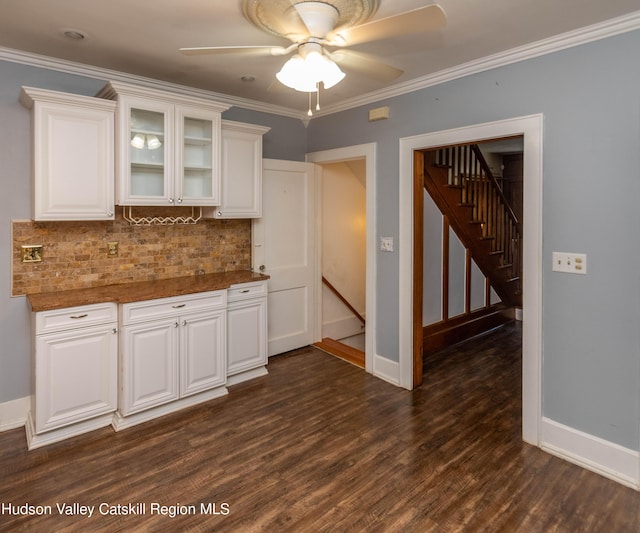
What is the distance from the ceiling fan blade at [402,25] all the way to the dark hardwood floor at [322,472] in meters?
2.28

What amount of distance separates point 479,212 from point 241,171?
10.1 ft

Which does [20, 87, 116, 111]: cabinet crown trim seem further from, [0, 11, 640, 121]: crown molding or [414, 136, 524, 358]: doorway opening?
[414, 136, 524, 358]: doorway opening

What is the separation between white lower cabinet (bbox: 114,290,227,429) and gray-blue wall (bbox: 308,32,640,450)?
2.42m

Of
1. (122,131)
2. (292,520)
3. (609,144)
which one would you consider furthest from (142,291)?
(609,144)

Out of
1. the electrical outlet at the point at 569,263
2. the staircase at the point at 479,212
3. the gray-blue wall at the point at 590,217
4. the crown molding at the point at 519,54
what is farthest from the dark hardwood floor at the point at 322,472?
the crown molding at the point at 519,54

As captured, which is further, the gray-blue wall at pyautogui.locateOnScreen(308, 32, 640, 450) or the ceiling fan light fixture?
the gray-blue wall at pyautogui.locateOnScreen(308, 32, 640, 450)

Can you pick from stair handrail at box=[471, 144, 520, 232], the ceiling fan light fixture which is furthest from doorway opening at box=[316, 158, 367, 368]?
the ceiling fan light fixture

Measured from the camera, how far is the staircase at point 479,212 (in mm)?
4410

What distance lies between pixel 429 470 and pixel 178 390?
6.21 ft

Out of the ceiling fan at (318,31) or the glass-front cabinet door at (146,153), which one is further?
the glass-front cabinet door at (146,153)

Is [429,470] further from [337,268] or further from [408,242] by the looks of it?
[337,268]

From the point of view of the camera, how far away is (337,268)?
4.91m

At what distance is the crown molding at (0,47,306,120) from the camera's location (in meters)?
2.78

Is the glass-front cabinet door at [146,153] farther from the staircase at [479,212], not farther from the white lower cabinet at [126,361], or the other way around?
the staircase at [479,212]
